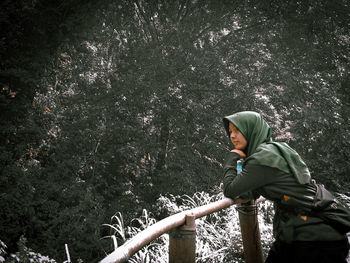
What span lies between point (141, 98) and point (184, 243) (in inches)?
166

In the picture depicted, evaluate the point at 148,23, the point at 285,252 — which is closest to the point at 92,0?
the point at 148,23

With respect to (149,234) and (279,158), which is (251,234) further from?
(149,234)

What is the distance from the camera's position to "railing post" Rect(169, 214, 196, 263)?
5.67 ft

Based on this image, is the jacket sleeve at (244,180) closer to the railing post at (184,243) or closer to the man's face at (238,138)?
the man's face at (238,138)

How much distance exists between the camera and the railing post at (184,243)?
1728mm

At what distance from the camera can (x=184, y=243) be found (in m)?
1.74

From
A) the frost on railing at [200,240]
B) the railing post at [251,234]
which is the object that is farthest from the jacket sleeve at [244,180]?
the railing post at [251,234]

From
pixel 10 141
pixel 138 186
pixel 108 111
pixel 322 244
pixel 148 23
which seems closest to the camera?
pixel 322 244

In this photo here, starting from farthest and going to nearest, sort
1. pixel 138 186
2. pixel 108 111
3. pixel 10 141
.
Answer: pixel 138 186 < pixel 108 111 < pixel 10 141

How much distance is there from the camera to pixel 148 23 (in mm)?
6555

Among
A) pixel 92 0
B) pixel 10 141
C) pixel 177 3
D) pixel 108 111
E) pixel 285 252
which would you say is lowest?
pixel 285 252

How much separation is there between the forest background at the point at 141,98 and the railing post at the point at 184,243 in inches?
113

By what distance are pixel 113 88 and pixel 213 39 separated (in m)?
2.90

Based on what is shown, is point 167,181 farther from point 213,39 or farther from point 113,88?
point 213,39
